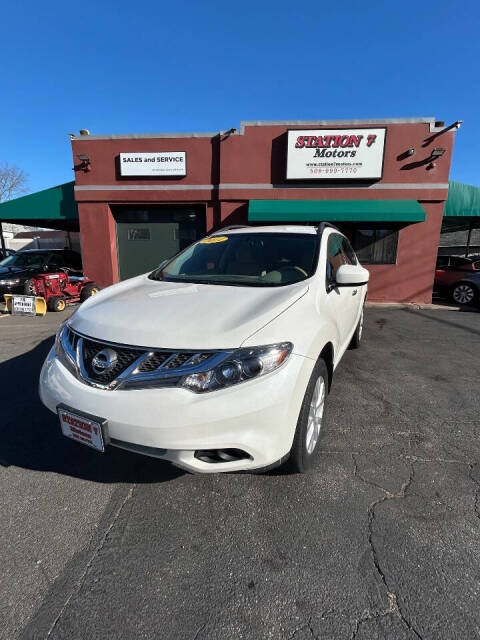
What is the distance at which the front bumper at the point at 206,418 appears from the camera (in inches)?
69.9

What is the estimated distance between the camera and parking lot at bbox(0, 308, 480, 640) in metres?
1.53

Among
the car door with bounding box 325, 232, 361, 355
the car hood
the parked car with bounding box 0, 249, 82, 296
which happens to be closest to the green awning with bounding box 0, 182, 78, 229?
the parked car with bounding box 0, 249, 82, 296

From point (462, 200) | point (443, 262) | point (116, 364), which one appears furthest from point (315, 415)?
point (462, 200)

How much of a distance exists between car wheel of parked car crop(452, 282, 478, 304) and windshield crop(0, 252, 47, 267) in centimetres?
1326

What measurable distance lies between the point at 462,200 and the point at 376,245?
399 centimetres

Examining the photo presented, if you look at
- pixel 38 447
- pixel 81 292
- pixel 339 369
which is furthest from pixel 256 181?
pixel 38 447

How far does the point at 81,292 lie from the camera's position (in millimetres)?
9781

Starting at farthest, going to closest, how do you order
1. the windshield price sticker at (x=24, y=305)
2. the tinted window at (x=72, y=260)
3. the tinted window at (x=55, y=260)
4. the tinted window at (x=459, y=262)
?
1. the tinted window at (x=72, y=260)
2. the tinted window at (x=459, y=262)
3. the tinted window at (x=55, y=260)
4. the windshield price sticker at (x=24, y=305)

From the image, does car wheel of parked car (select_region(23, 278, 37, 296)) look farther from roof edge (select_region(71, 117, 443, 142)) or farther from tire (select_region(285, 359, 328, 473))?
Result: tire (select_region(285, 359, 328, 473))

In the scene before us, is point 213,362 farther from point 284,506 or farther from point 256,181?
point 256,181

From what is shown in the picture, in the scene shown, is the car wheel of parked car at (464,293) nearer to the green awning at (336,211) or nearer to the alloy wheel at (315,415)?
the green awning at (336,211)

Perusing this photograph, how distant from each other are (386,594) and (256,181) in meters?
10.4

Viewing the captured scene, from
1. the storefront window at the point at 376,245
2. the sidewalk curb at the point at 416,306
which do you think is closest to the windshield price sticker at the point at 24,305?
the sidewalk curb at the point at 416,306

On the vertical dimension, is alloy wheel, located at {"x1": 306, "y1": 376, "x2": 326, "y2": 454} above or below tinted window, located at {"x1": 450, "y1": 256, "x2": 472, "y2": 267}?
below
